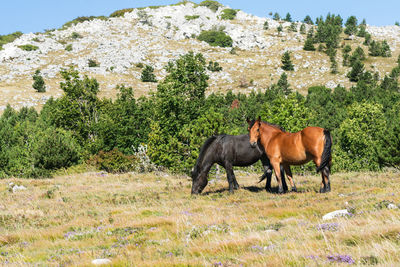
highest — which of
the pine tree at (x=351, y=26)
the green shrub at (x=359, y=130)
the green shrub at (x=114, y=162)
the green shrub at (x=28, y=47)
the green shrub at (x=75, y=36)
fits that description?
the pine tree at (x=351, y=26)

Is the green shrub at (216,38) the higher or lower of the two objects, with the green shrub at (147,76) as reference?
higher

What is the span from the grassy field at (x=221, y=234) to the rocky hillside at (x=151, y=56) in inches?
3131

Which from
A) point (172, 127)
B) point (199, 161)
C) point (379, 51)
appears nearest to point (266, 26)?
point (379, 51)

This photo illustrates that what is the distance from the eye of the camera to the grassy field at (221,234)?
4.71 meters

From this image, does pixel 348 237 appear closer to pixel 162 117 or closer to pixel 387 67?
pixel 162 117

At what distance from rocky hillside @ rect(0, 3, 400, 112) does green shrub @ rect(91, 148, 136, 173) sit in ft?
183

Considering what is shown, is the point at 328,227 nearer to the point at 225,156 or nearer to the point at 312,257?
the point at 312,257

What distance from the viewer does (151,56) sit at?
142500 millimetres

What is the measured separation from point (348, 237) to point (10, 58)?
152320 mm

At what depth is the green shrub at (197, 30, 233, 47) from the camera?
559 ft

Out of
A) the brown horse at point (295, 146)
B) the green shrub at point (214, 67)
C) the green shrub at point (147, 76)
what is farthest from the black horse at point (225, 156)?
the green shrub at point (214, 67)

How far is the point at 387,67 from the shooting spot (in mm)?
114750

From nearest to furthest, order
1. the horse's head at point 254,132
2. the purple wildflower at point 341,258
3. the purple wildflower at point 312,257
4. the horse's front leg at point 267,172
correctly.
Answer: the purple wildflower at point 341,258, the purple wildflower at point 312,257, the horse's head at point 254,132, the horse's front leg at point 267,172

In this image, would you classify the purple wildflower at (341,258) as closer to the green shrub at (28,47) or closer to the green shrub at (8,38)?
the green shrub at (28,47)
